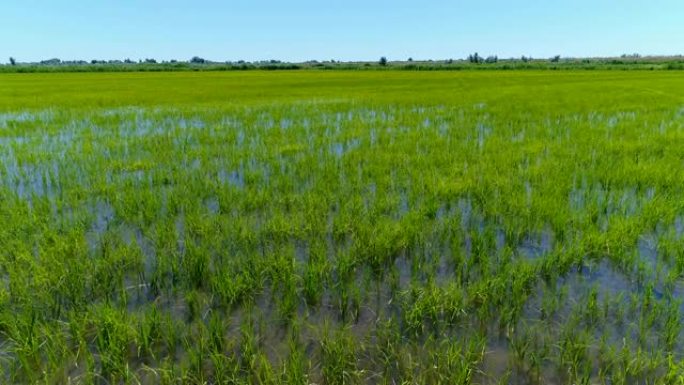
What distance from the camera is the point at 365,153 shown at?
23.2 ft

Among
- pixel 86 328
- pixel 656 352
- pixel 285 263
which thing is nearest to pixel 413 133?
pixel 285 263

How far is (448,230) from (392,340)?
5.78 ft

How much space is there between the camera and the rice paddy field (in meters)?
2.23

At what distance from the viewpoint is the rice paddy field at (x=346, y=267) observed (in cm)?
223

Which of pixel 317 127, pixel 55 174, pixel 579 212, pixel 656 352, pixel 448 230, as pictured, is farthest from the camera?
pixel 317 127

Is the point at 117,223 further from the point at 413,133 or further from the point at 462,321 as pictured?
the point at 413,133

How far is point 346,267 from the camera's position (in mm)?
3156

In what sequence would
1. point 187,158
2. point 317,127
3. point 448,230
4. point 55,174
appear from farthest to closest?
point 317,127 < point 187,158 < point 55,174 < point 448,230

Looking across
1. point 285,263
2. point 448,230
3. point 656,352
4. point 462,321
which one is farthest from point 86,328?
point 656,352

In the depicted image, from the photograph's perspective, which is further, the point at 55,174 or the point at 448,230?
the point at 55,174

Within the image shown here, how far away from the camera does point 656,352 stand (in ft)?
7.36

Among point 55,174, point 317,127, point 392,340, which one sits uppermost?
point 317,127

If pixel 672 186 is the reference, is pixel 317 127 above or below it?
above

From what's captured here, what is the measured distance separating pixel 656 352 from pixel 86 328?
3.74 metres
